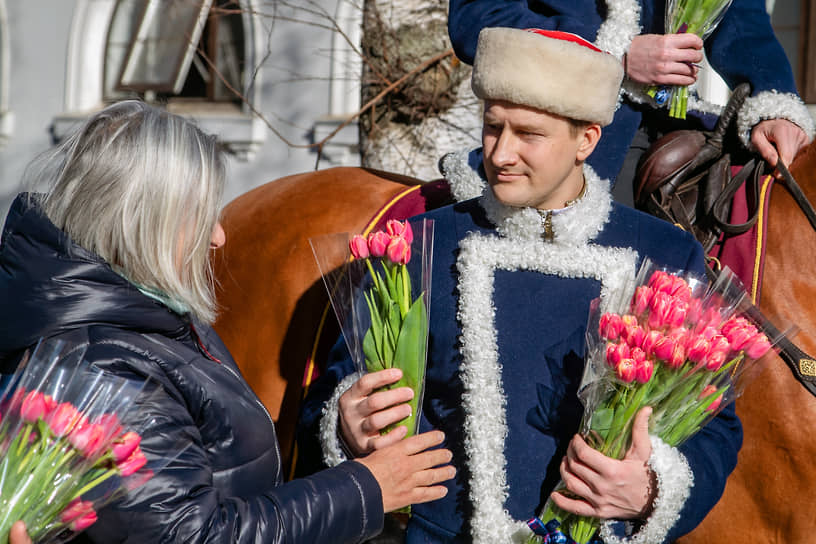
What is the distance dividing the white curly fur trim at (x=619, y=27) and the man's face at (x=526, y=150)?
2.08 ft

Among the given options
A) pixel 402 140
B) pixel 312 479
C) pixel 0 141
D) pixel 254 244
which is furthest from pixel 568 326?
pixel 0 141

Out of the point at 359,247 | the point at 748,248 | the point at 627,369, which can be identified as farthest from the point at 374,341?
the point at 748,248

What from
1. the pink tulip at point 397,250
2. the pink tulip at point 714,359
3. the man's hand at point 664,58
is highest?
the man's hand at point 664,58

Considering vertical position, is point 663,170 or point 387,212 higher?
point 663,170

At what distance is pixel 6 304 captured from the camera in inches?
57.3

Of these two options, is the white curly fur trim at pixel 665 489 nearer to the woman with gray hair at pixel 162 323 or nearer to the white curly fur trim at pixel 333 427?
the woman with gray hair at pixel 162 323

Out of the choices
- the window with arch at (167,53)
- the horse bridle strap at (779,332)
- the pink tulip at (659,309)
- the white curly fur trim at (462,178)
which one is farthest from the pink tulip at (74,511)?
the window with arch at (167,53)

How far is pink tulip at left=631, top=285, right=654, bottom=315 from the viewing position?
158 cm

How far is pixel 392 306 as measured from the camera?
1.77m

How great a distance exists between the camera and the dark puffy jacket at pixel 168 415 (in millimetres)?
1439

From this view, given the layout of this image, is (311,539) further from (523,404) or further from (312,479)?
(523,404)

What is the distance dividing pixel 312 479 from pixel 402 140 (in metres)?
2.06

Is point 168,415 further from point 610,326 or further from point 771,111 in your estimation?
point 771,111

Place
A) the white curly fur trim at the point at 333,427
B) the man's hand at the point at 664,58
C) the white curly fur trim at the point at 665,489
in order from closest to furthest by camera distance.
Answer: the white curly fur trim at the point at 665,489, the white curly fur trim at the point at 333,427, the man's hand at the point at 664,58
